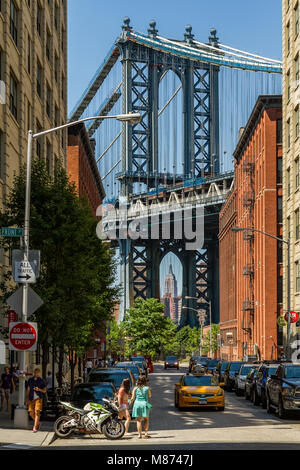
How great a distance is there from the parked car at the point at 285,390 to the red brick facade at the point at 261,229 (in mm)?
41166

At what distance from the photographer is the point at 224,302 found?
12619 centimetres

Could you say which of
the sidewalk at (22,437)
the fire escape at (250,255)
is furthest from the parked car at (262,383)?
the fire escape at (250,255)

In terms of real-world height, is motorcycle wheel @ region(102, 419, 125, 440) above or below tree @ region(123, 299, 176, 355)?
below

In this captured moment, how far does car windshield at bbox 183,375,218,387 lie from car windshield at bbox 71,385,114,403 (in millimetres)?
7624

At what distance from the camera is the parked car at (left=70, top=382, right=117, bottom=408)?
21.4m

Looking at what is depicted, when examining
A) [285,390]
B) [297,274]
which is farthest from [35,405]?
[297,274]

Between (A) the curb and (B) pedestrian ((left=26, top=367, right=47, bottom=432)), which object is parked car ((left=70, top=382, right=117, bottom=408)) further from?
(A) the curb

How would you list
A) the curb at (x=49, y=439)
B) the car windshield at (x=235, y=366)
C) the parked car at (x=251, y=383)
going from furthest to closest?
the car windshield at (x=235, y=366), the parked car at (x=251, y=383), the curb at (x=49, y=439)

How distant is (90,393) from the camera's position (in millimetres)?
21812

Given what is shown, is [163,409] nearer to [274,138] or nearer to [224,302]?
[274,138]

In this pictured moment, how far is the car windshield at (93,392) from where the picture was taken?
21594 mm

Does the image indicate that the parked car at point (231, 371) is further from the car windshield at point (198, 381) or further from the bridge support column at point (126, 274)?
the bridge support column at point (126, 274)

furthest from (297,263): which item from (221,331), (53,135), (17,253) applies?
(221,331)

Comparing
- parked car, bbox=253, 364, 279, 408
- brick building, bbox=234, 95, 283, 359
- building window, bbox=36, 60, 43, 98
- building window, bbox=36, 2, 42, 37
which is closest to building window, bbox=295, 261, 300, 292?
brick building, bbox=234, 95, 283, 359
